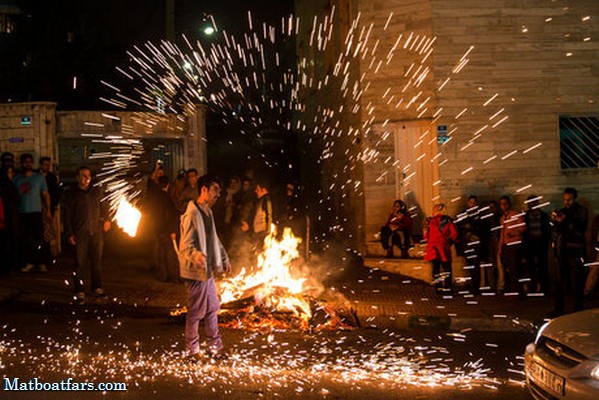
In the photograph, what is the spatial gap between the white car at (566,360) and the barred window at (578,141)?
819cm

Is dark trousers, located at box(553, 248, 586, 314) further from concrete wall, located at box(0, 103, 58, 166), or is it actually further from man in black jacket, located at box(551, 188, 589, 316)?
concrete wall, located at box(0, 103, 58, 166)

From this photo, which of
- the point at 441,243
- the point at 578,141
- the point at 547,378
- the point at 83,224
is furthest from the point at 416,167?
the point at 547,378

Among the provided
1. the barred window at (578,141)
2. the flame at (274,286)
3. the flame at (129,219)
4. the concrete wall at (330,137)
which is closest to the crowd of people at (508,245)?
the barred window at (578,141)

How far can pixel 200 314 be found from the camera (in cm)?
683

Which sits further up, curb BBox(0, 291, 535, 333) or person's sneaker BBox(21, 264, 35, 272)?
person's sneaker BBox(21, 264, 35, 272)

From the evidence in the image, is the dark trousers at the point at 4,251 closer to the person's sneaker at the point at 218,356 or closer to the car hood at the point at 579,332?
the person's sneaker at the point at 218,356

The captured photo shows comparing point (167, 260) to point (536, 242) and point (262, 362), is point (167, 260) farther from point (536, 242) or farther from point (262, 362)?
point (536, 242)

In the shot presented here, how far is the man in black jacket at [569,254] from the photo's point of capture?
9.54 meters

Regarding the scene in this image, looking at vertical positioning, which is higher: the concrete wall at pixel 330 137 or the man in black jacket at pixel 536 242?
the concrete wall at pixel 330 137

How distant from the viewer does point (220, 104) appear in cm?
2958

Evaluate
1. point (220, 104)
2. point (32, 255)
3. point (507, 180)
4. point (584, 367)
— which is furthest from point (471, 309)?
point (220, 104)

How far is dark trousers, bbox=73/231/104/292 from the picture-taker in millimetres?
9719

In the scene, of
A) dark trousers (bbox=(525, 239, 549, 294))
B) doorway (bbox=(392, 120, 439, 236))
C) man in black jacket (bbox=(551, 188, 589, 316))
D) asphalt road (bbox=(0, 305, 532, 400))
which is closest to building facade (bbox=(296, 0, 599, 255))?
doorway (bbox=(392, 120, 439, 236))

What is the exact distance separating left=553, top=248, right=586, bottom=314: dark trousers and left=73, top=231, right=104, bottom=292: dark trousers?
23.2 feet
